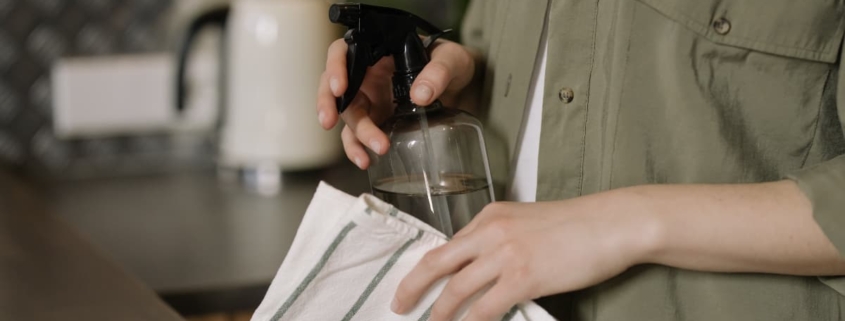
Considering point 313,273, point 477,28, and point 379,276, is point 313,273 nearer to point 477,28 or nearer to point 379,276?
point 379,276

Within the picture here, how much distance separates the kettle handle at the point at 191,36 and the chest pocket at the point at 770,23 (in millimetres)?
1111

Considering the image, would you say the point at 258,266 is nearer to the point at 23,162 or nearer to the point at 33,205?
the point at 33,205

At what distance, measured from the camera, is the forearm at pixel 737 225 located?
0.59 m

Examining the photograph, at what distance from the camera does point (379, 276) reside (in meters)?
0.66

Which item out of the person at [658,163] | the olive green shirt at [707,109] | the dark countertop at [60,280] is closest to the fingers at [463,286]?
the person at [658,163]

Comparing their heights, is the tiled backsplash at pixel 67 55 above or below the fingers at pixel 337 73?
below

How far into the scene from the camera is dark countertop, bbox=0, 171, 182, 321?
861mm

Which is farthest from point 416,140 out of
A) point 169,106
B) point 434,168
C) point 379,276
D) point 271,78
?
point 169,106

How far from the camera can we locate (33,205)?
143cm

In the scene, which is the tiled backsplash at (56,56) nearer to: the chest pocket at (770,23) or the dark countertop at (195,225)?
the dark countertop at (195,225)

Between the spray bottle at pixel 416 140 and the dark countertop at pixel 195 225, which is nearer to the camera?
the spray bottle at pixel 416 140

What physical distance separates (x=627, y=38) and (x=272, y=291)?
296 mm

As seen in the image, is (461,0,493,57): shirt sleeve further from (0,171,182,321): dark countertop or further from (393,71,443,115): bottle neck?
(0,171,182,321): dark countertop

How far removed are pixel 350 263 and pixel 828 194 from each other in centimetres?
30
